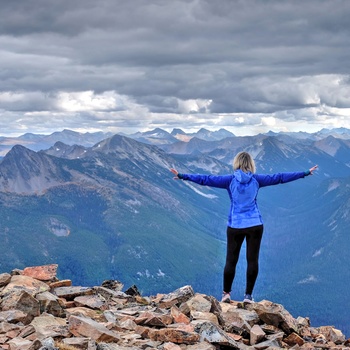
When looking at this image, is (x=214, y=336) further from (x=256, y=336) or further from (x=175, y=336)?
(x=256, y=336)

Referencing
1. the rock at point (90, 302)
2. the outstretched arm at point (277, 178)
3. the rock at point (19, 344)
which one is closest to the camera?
the rock at point (19, 344)

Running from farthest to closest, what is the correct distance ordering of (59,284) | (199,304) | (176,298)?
(59,284) < (176,298) < (199,304)

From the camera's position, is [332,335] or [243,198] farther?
[332,335]

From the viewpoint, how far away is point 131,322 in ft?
58.7

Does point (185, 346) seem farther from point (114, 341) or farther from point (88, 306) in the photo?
point (88, 306)

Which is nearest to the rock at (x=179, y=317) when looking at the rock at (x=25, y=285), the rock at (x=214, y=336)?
the rock at (x=214, y=336)

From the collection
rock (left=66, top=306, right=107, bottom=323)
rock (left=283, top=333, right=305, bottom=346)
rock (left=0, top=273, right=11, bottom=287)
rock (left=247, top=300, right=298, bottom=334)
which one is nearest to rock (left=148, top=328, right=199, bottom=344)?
rock (left=66, top=306, right=107, bottom=323)

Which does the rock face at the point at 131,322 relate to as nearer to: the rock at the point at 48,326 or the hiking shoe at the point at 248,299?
the rock at the point at 48,326

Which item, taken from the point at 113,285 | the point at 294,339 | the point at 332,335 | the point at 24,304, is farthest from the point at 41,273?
the point at 332,335

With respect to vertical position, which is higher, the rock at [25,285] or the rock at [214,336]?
the rock at [214,336]

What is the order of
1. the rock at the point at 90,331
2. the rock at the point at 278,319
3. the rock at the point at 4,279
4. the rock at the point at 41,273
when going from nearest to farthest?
the rock at the point at 90,331 < the rock at the point at 278,319 < the rock at the point at 4,279 < the rock at the point at 41,273

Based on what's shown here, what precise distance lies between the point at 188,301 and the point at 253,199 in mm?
4580

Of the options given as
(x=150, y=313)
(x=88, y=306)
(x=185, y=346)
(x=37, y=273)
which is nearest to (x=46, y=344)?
(x=185, y=346)

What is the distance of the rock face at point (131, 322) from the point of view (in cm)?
1577
